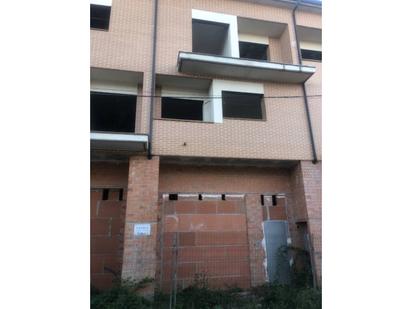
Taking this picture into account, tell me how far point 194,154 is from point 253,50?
211 inches

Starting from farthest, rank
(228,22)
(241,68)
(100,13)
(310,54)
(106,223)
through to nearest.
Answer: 1. (310,54)
2. (228,22)
3. (100,13)
4. (241,68)
5. (106,223)

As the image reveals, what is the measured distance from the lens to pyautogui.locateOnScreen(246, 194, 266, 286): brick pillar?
7.58 metres

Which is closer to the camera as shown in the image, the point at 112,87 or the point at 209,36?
the point at 112,87

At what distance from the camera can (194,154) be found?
7.40 metres

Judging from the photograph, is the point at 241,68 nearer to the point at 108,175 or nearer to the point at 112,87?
the point at 112,87

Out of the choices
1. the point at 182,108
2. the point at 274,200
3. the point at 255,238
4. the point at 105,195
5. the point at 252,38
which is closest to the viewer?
the point at 105,195

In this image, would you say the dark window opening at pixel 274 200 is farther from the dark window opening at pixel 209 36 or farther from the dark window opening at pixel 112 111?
the dark window opening at pixel 209 36

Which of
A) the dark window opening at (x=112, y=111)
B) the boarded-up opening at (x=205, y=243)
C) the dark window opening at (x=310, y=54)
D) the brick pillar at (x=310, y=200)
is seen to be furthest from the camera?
the dark window opening at (x=310, y=54)

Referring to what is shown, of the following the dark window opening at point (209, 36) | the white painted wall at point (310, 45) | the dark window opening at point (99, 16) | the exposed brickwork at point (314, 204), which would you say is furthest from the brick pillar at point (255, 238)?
the dark window opening at point (99, 16)

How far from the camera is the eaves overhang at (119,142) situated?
658 centimetres

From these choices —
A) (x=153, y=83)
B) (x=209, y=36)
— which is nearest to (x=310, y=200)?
(x=153, y=83)

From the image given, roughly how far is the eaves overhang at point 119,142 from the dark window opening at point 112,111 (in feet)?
6.72
